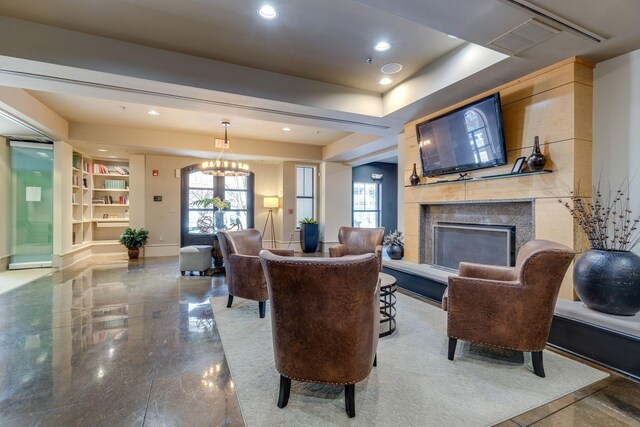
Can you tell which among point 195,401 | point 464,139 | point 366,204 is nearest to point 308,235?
point 366,204

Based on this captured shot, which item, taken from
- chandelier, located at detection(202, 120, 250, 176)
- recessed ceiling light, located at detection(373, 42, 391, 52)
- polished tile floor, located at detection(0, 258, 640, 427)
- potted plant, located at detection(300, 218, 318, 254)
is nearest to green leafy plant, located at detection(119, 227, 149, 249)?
chandelier, located at detection(202, 120, 250, 176)

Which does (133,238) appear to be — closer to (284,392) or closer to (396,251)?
(396,251)

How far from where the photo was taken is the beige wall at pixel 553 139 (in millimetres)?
2832

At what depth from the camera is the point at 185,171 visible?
7.96 m

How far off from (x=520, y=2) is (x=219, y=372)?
3.56 metres

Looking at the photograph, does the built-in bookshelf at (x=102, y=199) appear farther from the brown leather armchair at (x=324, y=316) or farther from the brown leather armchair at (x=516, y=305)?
the brown leather armchair at (x=516, y=305)

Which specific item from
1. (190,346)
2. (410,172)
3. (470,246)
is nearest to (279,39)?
(410,172)

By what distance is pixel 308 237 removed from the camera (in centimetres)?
816

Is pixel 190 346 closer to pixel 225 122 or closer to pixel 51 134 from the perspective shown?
pixel 225 122

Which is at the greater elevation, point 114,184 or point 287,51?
point 287,51

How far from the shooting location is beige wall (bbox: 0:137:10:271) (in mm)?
5609

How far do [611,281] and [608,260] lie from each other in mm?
168

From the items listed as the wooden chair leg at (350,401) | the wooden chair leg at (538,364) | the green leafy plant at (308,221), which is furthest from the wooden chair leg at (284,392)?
the green leafy plant at (308,221)

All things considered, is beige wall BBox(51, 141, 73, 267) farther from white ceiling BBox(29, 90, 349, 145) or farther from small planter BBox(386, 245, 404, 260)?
small planter BBox(386, 245, 404, 260)
